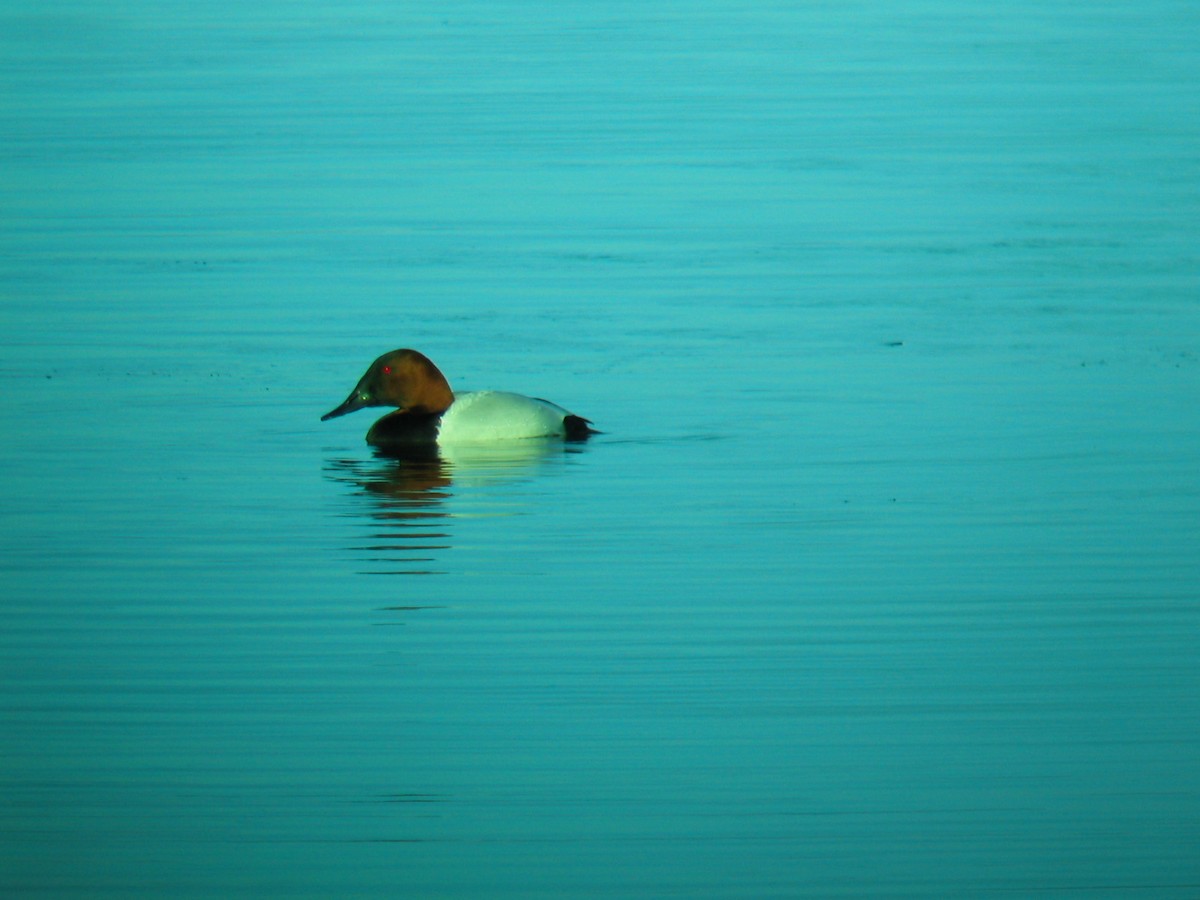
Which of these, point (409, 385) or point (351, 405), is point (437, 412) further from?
point (351, 405)

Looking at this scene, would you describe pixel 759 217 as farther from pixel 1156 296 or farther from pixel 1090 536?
pixel 1090 536

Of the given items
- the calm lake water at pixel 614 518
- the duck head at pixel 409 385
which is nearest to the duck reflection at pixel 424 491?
the calm lake water at pixel 614 518

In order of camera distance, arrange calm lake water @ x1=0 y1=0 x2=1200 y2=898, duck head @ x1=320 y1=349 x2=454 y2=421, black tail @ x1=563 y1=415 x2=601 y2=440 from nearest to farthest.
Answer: calm lake water @ x1=0 y1=0 x2=1200 y2=898 → black tail @ x1=563 y1=415 x2=601 y2=440 → duck head @ x1=320 y1=349 x2=454 y2=421

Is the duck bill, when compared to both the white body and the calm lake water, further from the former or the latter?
the white body

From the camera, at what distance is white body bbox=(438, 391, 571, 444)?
9.70 metres

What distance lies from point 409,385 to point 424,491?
3.81 feet

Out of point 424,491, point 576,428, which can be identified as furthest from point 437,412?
point 424,491

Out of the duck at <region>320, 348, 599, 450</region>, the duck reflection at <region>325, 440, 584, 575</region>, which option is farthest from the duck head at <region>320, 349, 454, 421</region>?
the duck reflection at <region>325, 440, 584, 575</region>

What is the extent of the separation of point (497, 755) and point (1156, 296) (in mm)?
7765

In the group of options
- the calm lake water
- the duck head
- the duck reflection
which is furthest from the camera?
the duck head

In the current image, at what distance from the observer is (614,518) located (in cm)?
825

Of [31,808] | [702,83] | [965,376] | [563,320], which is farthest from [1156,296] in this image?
[702,83]

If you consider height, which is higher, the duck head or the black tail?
the duck head

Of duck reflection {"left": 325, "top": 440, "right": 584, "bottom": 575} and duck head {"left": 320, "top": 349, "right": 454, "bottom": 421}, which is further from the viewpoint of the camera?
duck head {"left": 320, "top": 349, "right": 454, "bottom": 421}
